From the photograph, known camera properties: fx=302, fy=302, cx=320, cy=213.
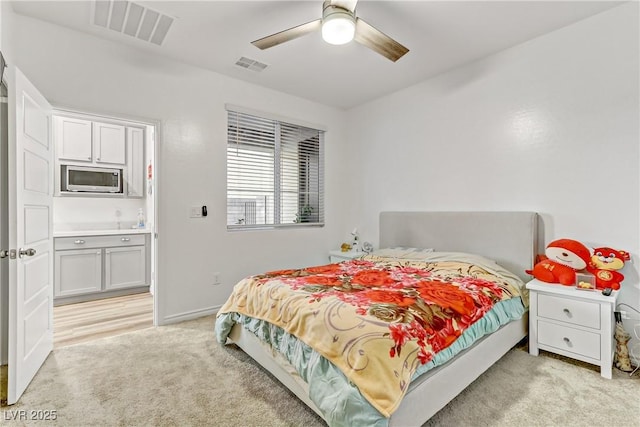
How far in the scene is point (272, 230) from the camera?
3.98m

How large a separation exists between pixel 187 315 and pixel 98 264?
1748 millimetres

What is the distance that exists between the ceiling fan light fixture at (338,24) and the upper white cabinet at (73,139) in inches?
151

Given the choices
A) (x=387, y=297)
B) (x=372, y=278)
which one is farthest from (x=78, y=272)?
(x=387, y=297)

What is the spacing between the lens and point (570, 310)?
2.23m

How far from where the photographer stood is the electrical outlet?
330 cm

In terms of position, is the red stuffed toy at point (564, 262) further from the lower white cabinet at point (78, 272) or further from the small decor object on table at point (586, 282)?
the lower white cabinet at point (78, 272)

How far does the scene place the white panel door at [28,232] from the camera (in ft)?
6.07

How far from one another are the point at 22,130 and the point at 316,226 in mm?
3224

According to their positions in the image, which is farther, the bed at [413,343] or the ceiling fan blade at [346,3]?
the ceiling fan blade at [346,3]

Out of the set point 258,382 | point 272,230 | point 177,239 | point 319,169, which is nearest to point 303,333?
→ point 258,382

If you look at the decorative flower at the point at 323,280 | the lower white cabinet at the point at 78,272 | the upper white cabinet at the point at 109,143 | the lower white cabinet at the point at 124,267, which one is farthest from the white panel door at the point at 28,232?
the upper white cabinet at the point at 109,143

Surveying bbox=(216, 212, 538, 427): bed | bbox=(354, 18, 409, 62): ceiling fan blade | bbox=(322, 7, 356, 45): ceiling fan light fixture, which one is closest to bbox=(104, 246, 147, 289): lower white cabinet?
bbox=(216, 212, 538, 427): bed

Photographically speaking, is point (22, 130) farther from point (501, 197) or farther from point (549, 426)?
point (501, 197)

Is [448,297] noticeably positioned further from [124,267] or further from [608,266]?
[124,267]
